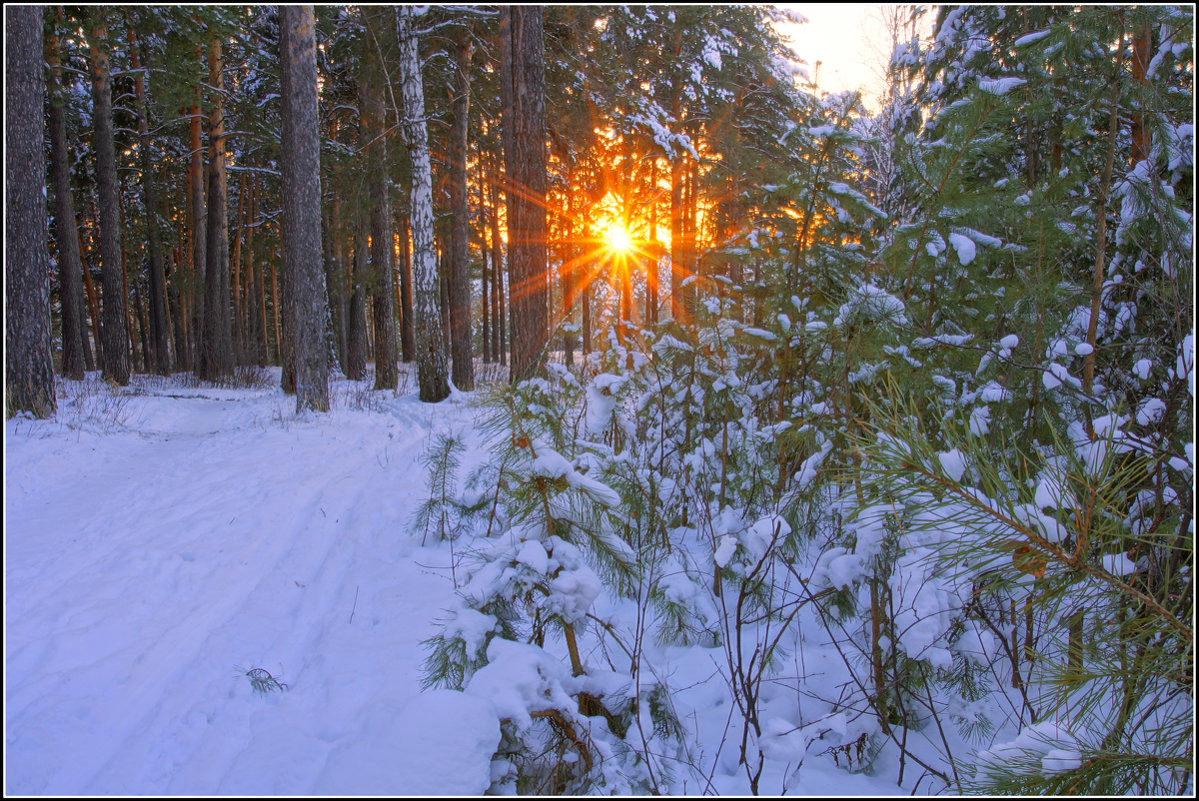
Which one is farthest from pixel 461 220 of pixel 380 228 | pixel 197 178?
pixel 197 178

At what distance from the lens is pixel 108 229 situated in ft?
42.4

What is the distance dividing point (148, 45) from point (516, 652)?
725 inches

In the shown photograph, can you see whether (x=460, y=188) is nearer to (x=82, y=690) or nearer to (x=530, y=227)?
(x=530, y=227)

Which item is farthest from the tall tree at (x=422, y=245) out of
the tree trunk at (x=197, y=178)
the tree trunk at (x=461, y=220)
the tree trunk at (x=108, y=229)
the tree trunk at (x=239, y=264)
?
the tree trunk at (x=239, y=264)

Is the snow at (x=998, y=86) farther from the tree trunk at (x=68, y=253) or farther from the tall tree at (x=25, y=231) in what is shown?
the tree trunk at (x=68, y=253)

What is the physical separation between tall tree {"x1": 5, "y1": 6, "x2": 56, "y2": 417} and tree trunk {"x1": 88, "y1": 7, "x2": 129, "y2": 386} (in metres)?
6.71

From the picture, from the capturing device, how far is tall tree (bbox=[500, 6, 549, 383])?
7.43 m

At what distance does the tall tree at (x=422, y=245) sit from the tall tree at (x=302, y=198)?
5.35 ft

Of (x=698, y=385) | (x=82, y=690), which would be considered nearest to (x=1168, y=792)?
(x=698, y=385)

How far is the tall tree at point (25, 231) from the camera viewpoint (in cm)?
659

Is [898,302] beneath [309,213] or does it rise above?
beneath

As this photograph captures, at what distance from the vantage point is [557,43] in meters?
10.7

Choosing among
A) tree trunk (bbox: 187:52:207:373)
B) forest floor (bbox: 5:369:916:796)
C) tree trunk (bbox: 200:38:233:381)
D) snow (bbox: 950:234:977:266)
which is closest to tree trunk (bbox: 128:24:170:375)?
tree trunk (bbox: 187:52:207:373)

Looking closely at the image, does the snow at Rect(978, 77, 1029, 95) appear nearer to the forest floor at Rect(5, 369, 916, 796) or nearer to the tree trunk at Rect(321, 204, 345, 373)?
the forest floor at Rect(5, 369, 916, 796)
